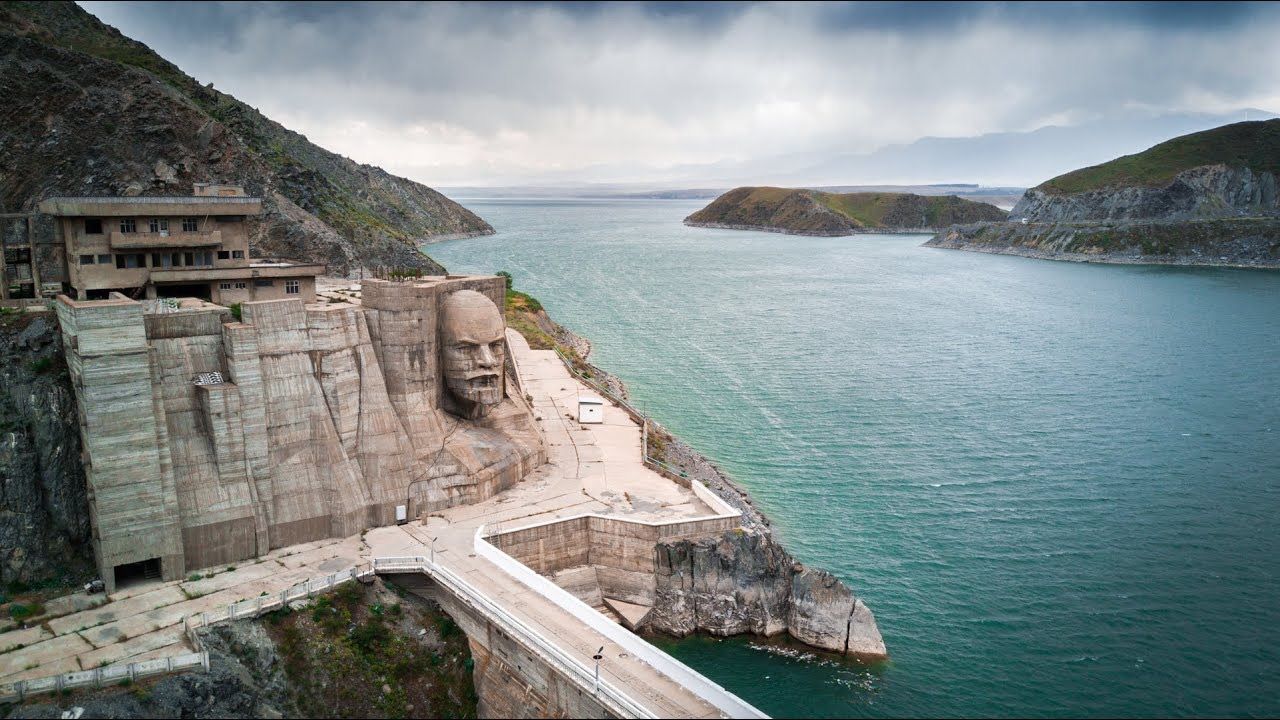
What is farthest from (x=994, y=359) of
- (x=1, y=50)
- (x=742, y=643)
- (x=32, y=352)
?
(x=1, y=50)

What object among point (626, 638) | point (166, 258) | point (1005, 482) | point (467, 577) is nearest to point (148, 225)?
point (166, 258)

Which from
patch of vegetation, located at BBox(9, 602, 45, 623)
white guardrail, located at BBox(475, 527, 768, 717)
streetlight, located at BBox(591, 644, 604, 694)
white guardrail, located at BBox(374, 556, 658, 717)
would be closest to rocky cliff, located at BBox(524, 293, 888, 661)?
white guardrail, located at BBox(475, 527, 768, 717)

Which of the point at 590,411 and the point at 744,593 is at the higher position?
the point at 590,411

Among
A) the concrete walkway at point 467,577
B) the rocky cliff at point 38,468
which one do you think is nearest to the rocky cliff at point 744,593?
the concrete walkway at point 467,577

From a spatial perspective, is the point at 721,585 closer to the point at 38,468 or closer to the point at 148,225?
the point at 38,468

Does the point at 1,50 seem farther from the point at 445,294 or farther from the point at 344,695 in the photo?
the point at 344,695

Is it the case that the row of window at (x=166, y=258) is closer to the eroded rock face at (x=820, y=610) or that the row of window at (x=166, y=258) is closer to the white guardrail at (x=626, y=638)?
the white guardrail at (x=626, y=638)
